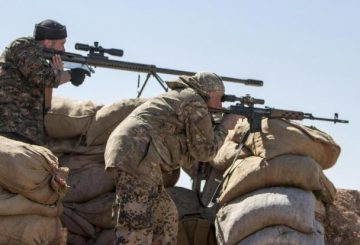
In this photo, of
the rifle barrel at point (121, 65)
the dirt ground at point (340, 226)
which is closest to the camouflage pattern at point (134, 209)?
the rifle barrel at point (121, 65)

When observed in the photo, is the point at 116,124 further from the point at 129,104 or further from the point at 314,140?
the point at 314,140

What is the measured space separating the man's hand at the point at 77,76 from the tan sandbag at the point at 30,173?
2.75 feet

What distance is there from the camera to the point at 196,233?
6.63 m

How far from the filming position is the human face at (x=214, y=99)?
643 cm

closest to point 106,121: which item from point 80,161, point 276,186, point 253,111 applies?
point 80,161

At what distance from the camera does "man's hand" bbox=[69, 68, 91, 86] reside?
651 centimetres

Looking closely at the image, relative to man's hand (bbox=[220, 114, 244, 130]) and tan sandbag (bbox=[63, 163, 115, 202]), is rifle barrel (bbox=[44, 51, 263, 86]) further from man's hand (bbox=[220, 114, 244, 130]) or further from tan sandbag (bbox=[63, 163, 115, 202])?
man's hand (bbox=[220, 114, 244, 130])

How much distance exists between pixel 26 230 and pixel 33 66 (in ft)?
4.13

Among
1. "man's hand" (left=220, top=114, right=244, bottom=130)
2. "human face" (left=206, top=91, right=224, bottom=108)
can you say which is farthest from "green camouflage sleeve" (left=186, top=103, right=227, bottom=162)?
"man's hand" (left=220, top=114, right=244, bottom=130)

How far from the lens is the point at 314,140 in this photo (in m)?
6.56

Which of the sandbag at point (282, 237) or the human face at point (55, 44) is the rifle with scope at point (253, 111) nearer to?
the sandbag at point (282, 237)

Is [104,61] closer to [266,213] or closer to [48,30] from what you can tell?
[48,30]

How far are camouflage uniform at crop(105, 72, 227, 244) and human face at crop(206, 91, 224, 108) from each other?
6 centimetres

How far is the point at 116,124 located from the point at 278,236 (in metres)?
1.50
